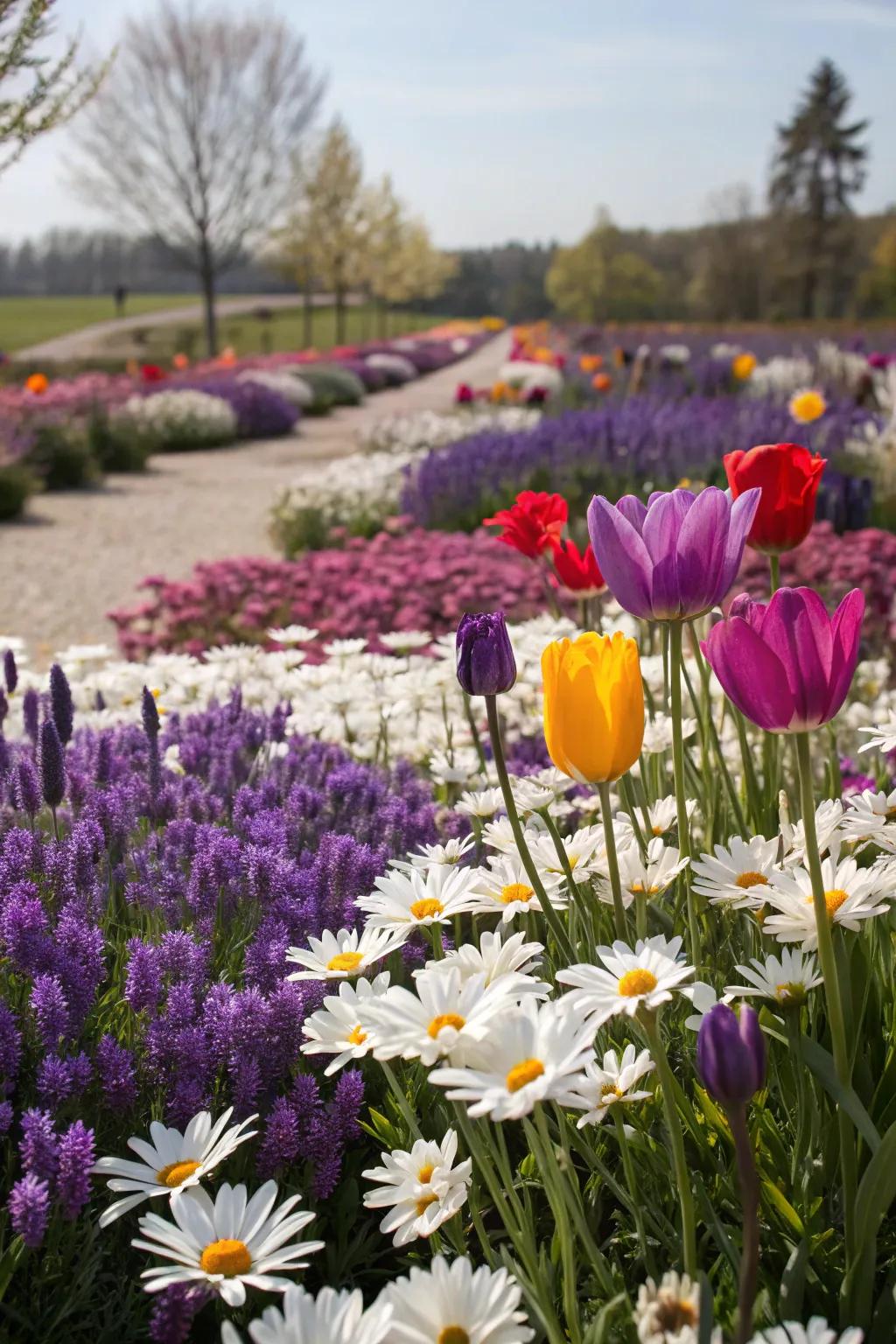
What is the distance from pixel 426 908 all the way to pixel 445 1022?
0.27 meters

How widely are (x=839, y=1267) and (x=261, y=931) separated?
870 millimetres

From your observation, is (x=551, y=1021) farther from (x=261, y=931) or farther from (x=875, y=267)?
(x=875, y=267)

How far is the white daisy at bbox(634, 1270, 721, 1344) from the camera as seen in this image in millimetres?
917

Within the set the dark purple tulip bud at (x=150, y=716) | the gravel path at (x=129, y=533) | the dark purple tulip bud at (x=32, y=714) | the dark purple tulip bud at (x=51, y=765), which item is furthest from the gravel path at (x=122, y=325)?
the dark purple tulip bud at (x=51, y=765)

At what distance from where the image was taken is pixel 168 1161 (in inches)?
48.7

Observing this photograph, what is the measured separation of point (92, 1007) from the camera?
162 centimetres

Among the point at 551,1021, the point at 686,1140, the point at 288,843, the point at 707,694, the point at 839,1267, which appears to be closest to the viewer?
the point at 551,1021

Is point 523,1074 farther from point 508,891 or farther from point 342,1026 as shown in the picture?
point 508,891

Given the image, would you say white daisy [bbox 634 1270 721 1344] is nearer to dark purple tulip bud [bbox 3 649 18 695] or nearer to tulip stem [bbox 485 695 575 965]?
tulip stem [bbox 485 695 575 965]

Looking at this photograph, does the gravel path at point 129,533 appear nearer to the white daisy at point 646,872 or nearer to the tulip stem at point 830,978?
the white daisy at point 646,872

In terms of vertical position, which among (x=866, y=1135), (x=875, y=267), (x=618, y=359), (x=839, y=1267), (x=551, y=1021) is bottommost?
(x=839, y=1267)

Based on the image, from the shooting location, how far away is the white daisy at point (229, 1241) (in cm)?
106

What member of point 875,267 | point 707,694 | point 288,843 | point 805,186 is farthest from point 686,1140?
point 875,267

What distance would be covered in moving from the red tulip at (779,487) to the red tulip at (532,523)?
1.93 ft
